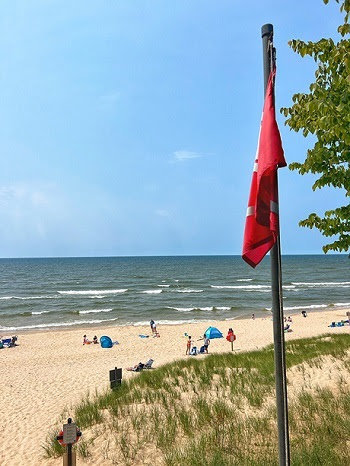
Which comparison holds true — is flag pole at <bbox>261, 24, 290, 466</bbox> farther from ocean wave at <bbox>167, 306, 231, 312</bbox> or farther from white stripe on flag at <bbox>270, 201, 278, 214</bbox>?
ocean wave at <bbox>167, 306, 231, 312</bbox>

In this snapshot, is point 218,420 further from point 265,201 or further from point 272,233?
point 265,201

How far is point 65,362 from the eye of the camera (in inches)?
861

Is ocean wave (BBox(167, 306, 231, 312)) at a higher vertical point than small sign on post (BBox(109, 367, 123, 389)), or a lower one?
lower

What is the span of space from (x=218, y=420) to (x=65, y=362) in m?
15.8

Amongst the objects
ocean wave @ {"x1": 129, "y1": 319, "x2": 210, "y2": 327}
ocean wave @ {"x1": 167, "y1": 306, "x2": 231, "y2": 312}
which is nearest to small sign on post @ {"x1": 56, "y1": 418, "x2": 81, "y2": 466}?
ocean wave @ {"x1": 129, "y1": 319, "x2": 210, "y2": 327}

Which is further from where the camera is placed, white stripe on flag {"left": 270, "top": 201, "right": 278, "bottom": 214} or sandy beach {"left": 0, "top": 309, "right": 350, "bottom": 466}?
sandy beach {"left": 0, "top": 309, "right": 350, "bottom": 466}

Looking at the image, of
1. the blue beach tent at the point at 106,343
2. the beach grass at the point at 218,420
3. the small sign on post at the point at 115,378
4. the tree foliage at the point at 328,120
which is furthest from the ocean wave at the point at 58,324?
the tree foliage at the point at 328,120

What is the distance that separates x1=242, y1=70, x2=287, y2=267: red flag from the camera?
142 inches

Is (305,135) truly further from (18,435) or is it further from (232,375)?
(18,435)

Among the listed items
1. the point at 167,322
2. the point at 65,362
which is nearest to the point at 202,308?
the point at 167,322

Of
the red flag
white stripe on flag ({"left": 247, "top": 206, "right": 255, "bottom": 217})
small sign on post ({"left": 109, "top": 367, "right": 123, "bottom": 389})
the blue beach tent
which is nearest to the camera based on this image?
the red flag

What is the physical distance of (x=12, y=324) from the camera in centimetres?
3872

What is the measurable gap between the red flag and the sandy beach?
6.48 m

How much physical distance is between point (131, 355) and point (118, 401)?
13918 millimetres
